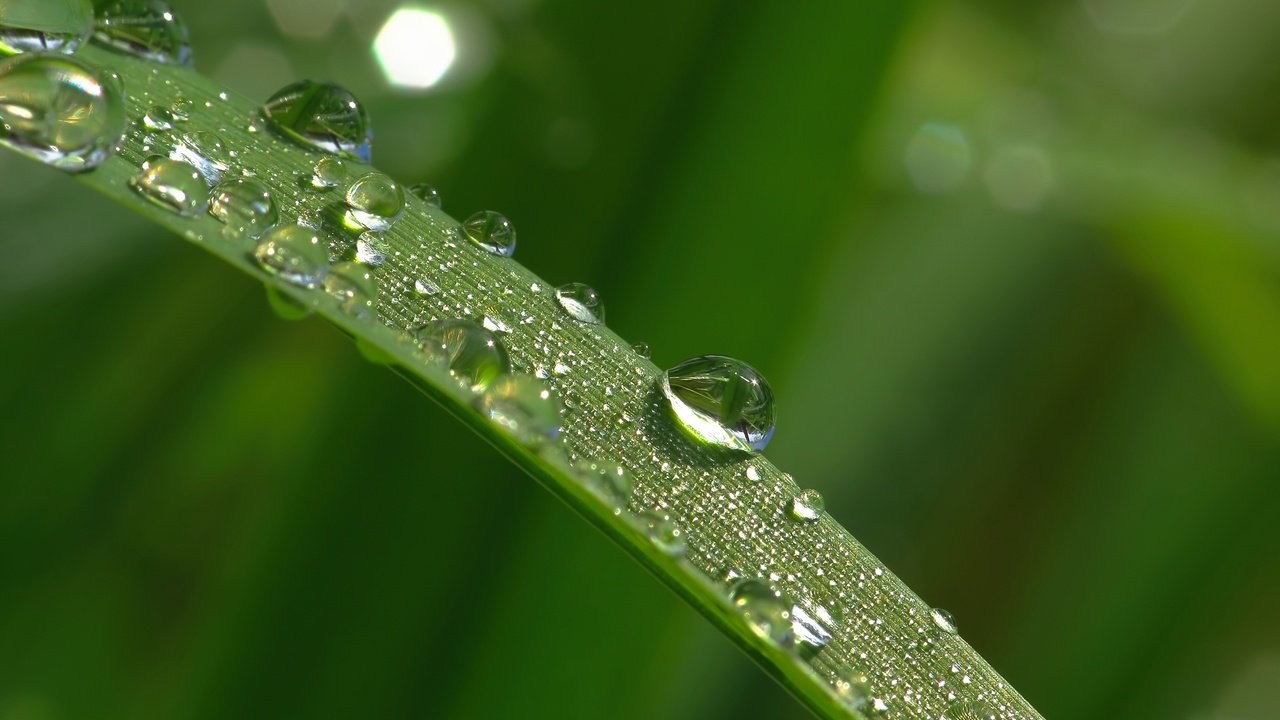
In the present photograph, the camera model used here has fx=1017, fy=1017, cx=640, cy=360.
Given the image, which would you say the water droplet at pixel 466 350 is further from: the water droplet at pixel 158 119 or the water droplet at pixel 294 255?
the water droplet at pixel 158 119

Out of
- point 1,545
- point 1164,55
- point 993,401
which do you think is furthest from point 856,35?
point 1164,55

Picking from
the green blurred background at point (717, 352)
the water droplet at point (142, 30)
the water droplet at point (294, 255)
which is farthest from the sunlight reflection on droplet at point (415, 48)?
the water droplet at point (294, 255)

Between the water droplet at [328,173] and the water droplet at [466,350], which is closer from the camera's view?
the water droplet at [466,350]

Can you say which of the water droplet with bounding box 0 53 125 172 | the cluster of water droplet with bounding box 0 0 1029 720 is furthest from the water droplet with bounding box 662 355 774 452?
the water droplet with bounding box 0 53 125 172

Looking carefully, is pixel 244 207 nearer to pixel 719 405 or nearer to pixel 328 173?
pixel 328 173

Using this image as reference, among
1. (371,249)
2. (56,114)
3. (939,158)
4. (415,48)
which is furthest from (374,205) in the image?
(939,158)

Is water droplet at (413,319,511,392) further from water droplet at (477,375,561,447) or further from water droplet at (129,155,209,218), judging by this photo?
water droplet at (129,155,209,218)

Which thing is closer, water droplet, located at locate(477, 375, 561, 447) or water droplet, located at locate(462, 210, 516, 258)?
water droplet, located at locate(477, 375, 561, 447)
